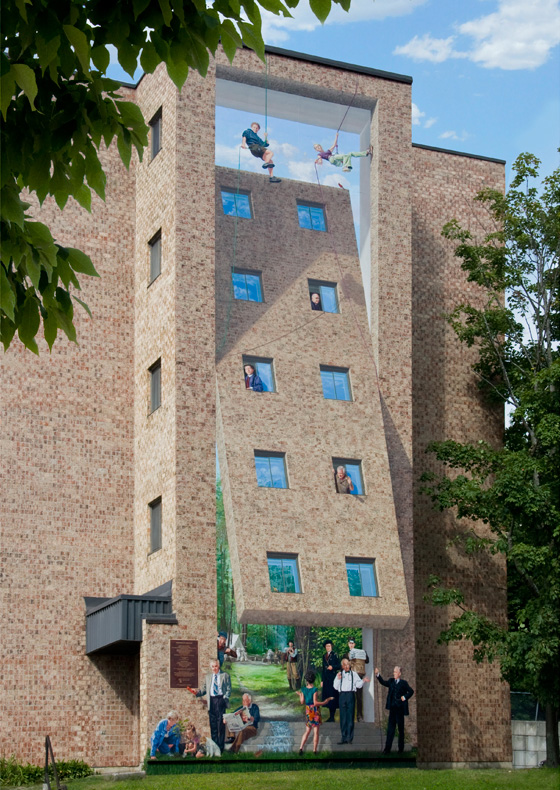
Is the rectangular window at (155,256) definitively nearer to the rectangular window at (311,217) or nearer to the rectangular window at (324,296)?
the rectangular window at (311,217)

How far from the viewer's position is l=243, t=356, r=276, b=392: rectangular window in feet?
87.1

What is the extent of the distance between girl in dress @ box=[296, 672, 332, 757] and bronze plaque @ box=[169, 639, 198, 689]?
2.41 m

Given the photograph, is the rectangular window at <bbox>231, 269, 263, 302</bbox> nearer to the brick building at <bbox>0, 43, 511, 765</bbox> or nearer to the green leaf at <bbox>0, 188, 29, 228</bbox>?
the brick building at <bbox>0, 43, 511, 765</bbox>

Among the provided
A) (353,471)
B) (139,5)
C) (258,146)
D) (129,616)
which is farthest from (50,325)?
(258,146)

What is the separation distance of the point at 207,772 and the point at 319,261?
12409 mm

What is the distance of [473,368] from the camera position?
3134 cm

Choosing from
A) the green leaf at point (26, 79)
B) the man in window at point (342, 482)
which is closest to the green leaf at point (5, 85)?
the green leaf at point (26, 79)

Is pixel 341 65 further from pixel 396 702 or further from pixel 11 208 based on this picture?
pixel 11 208

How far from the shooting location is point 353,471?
2670 cm

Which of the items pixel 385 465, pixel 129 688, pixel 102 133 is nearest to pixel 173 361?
pixel 385 465

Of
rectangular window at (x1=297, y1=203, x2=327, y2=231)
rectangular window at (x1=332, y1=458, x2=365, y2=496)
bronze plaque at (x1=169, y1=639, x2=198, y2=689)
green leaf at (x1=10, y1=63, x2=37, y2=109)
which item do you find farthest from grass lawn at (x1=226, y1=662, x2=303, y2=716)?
green leaf at (x1=10, y1=63, x2=37, y2=109)

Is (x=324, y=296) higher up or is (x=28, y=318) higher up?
(x=324, y=296)

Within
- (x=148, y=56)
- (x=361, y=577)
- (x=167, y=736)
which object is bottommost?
(x=167, y=736)

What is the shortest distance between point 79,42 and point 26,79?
0.47 m
